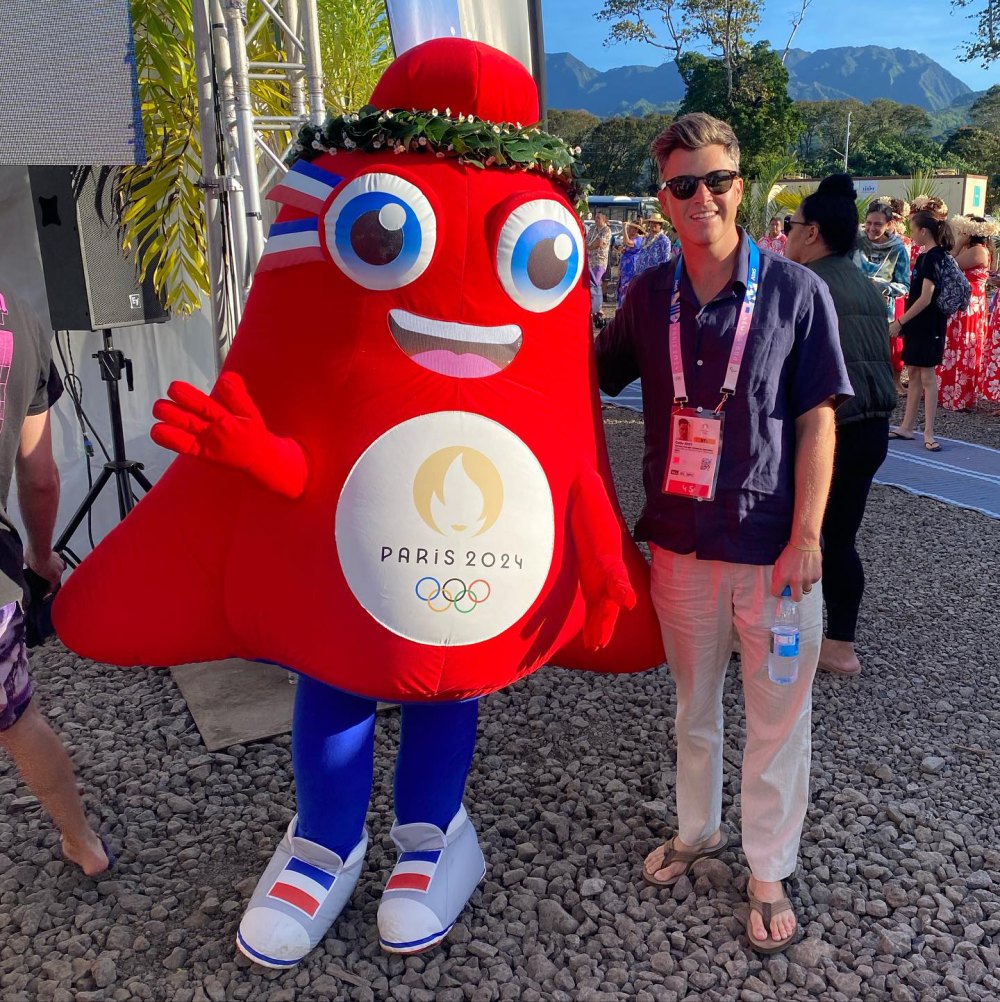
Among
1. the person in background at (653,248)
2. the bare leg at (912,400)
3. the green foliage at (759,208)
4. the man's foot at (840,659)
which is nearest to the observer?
the man's foot at (840,659)

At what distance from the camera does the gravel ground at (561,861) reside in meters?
1.98

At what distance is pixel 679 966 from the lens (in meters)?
2.03

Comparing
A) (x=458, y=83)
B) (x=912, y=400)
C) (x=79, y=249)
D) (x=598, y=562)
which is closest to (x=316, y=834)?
(x=598, y=562)

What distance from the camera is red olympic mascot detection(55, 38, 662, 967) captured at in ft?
5.36

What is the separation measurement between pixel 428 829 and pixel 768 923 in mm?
798

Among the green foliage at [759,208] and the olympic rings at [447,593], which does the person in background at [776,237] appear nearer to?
the green foliage at [759,208]

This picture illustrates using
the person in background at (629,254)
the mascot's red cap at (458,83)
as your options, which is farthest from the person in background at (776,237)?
the mascot's red cap at (458,83)

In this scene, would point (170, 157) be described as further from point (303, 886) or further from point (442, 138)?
point (303, 886)

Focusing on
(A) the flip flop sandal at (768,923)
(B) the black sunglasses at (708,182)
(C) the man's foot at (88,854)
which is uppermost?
(B) the black sunglasses at (708,182)

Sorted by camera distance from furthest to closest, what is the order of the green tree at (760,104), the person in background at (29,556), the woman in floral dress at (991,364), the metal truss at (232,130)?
the green tree at (760,104) → the woman in floral dress at (991,364) → the metal truss at (232,130) → the person in background at (29,556)

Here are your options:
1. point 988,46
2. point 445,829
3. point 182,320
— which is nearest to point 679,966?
point 445,829

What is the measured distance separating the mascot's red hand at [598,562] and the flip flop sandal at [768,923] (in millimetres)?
823

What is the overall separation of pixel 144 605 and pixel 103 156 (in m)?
1.83

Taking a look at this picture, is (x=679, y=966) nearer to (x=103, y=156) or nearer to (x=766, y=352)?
(x=766, y=352)
